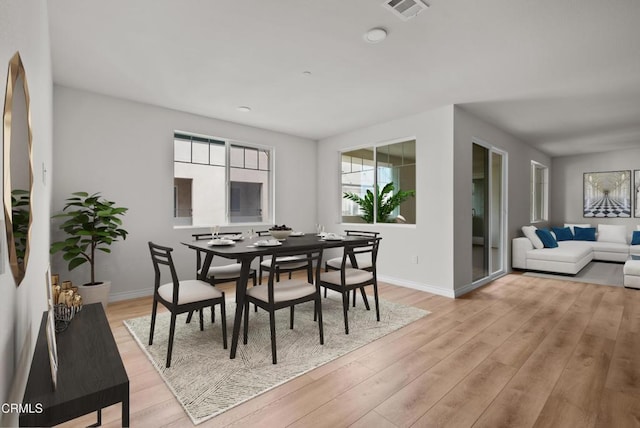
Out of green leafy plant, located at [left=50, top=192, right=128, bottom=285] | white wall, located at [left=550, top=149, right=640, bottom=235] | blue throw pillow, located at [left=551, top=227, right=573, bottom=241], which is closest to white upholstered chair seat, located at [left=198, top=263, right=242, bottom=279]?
green leafy plant, located at [left=50, top=192, right=128, bottom=285]

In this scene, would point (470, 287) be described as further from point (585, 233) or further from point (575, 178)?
point (575, 178)

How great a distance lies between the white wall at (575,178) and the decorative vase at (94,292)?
9938 millimetres

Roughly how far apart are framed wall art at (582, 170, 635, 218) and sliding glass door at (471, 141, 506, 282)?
13.4ft

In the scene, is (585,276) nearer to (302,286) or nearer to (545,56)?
(545,56)

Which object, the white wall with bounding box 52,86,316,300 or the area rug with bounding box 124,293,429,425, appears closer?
the area rug with bounding box 124,293,429,425

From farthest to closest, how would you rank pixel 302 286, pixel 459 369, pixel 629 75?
pixel 629 75, pixel 302 286, pixel 459 369

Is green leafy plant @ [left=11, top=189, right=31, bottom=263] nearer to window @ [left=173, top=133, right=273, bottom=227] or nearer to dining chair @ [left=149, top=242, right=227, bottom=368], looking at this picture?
dining chair @ [left=149, top=242, right=227, bottom=368]

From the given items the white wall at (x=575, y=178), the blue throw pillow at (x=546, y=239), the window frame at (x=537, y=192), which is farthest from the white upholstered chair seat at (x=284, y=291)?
the white wall at (x=575, y=178)

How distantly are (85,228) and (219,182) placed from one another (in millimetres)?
1973

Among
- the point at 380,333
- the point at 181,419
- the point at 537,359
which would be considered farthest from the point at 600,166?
the point at 181,419

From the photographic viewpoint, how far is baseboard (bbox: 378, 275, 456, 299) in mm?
4172

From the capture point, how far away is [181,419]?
5.65ft

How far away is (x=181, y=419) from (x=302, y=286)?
126 centimetres

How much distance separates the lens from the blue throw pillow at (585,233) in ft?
23.6
